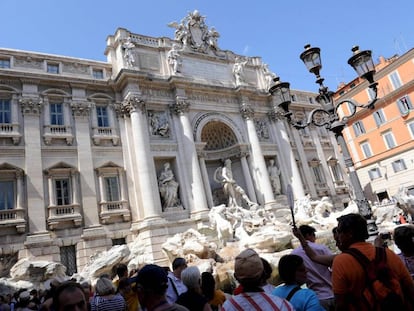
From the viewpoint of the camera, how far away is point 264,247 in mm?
11055

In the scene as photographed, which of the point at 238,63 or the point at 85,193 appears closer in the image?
the point at 85,193

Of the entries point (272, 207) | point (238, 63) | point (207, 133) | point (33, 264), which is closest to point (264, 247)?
point (272, 207)

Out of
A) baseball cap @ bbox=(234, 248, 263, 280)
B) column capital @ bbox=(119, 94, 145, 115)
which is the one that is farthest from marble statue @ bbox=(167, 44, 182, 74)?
baseball cap @ bbox=(234, 248, 263, 280)

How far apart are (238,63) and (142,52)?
6.75 m

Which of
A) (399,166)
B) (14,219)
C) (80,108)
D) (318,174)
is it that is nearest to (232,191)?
(80,108)

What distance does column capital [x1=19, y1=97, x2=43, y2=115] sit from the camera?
13531mm

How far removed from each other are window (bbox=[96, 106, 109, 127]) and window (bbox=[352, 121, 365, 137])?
22176 mm

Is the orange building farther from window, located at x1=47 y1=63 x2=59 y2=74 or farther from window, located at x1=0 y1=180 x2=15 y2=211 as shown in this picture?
window, located at x1=0 y1=180 x2=15 y2=211

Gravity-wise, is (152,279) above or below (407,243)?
above

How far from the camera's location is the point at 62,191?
13.3 meters

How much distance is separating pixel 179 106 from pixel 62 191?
7362 mm

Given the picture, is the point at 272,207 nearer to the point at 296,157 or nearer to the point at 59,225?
the point at 296,157

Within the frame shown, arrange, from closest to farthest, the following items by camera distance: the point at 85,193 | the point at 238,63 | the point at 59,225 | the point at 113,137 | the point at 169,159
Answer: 1. the point at 59,225
2. the point at 85,193
3. the point at 113,137
4. the point at 169,159
5. the point at 238,63

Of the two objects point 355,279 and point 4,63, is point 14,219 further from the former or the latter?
point 355,279
